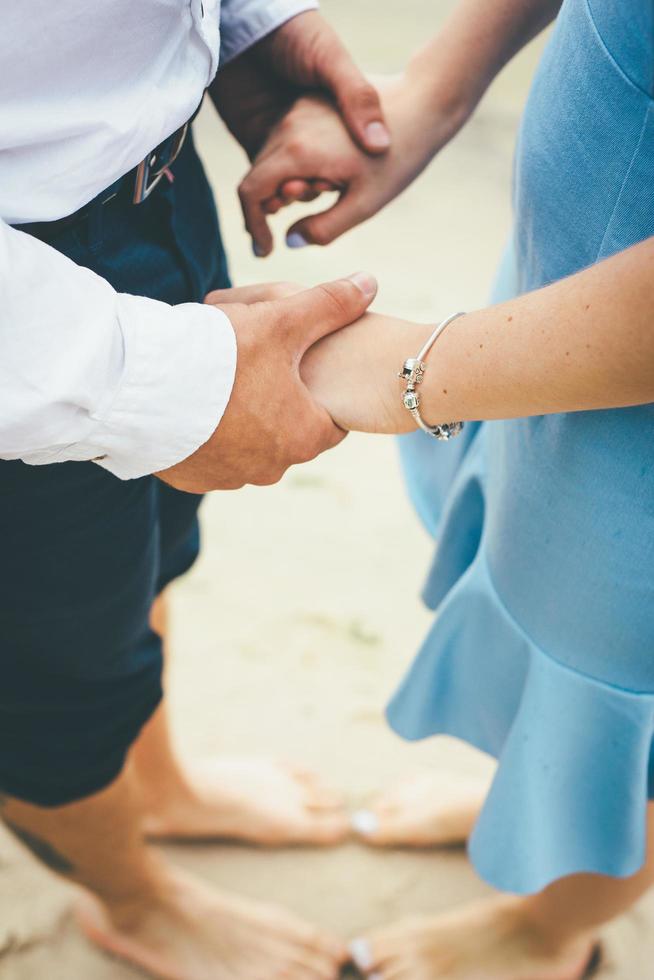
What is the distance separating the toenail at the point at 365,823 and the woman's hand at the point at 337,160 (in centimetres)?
91

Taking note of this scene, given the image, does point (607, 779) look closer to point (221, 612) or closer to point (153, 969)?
point (153, 969)

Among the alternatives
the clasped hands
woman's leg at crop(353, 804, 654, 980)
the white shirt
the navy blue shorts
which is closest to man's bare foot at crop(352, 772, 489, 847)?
woman's leg at crop(353, 804, 654, 980)

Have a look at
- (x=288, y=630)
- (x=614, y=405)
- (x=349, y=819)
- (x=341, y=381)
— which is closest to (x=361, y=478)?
(x=288, y=630)

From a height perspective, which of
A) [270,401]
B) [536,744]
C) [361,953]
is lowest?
[361,953]

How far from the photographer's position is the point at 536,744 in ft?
3.32

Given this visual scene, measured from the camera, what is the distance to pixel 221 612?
1.86 meters

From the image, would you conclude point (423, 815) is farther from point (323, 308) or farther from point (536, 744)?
point (323, 308)

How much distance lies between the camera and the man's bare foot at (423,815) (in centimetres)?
152

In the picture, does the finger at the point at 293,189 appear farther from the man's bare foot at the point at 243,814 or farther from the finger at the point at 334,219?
the man's bare foot at the point at 243,814

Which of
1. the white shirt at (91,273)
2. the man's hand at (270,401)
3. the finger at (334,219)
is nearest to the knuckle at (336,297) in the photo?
the man's hand at (270,401)

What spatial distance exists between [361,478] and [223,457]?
1.35 m

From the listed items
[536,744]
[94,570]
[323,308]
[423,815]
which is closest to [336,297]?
[323,308]

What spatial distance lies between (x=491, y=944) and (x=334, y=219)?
1.01 metres

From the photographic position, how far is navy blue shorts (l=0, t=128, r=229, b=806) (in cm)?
86
